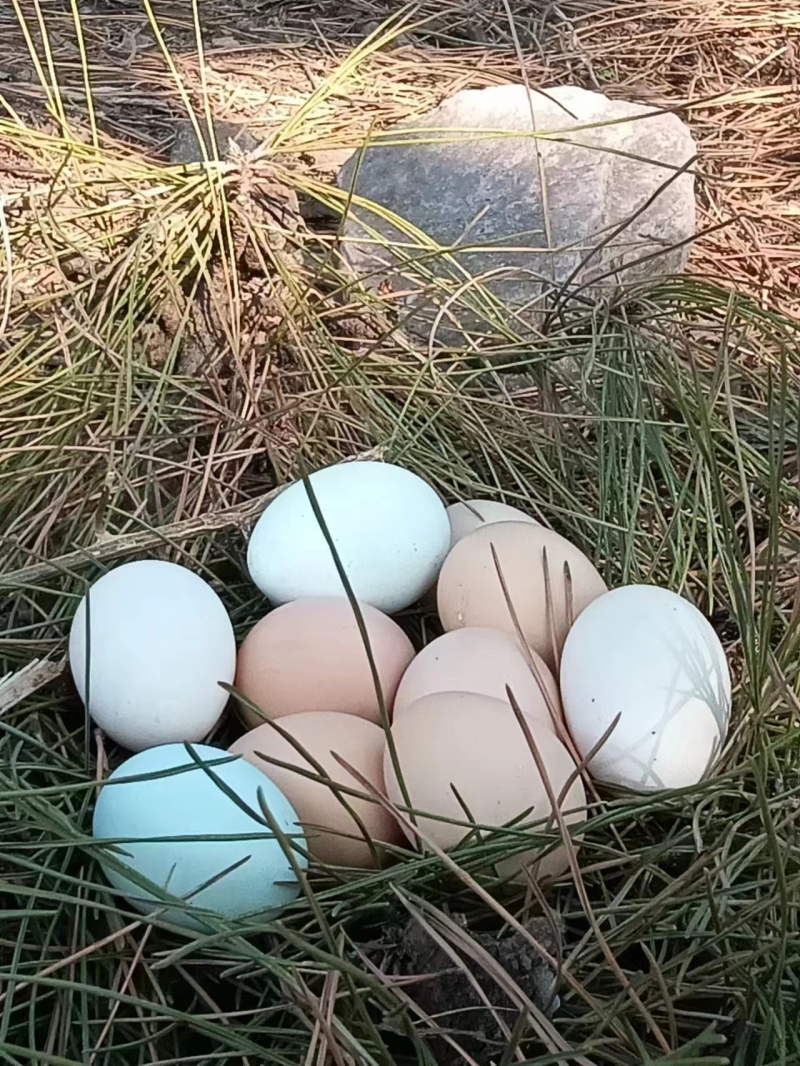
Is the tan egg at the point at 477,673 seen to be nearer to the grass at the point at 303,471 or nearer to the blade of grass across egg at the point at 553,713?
the blade of grass across egg at the point at 553,713

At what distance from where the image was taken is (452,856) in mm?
766

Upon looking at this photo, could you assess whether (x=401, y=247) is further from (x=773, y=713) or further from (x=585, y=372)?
(x=773, y=713)

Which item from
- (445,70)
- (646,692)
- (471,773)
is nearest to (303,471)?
(471,773)

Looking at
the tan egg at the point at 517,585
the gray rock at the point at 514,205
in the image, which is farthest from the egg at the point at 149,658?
the gray rock at the point at 514,205

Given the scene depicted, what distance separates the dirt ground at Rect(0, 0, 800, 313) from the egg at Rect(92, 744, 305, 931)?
1119mm

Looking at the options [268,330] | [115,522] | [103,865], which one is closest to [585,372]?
[268,330]

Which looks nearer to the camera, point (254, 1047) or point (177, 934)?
point (254, 1047)

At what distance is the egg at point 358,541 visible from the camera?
1.02 meters

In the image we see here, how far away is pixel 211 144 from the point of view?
1.55m

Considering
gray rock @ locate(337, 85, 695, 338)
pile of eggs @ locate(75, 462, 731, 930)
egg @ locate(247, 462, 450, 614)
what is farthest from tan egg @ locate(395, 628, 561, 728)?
gray rock @ locate(337, 85, 695, 338)

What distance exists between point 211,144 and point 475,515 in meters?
0.81

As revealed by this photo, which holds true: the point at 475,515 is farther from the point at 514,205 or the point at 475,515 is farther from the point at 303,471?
the point at 514,205

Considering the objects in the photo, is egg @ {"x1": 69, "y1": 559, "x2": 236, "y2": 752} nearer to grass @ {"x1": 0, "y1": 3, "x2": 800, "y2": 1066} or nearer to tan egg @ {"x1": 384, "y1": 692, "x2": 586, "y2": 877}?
grass @ {"x1": 0, "y1": 3, "x2": 800, "y2": 1066}

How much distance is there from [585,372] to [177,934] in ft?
2.60
